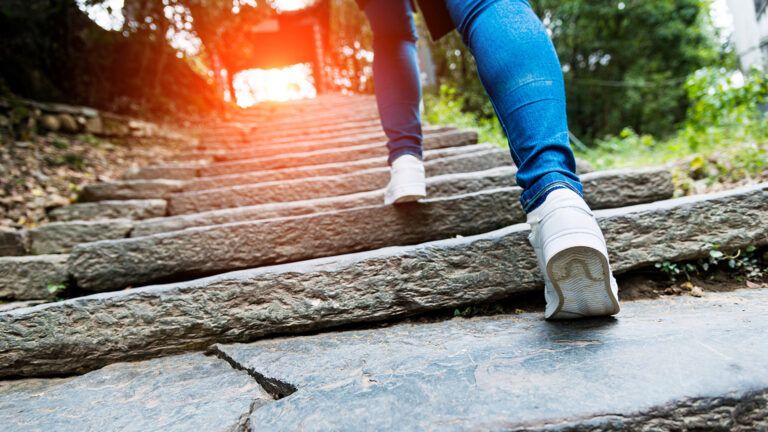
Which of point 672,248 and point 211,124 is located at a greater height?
point 211,124

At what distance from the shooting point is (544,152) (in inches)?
34.8

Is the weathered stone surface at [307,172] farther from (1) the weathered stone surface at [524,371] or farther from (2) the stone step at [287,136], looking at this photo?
(1) the weathered stone surface at [524,371]

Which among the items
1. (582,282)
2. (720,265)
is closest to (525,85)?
(582,282)

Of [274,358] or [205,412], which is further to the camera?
[274,358]

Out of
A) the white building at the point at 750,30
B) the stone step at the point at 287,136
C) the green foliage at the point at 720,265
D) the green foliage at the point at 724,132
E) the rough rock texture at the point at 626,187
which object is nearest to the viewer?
the green foliage at the point at 720,265

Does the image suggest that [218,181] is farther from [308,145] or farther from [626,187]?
[626,187]

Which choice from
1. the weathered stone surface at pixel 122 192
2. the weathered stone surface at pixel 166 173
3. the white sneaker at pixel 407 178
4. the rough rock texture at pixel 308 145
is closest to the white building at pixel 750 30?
the rough rock texture at pixel 308 145

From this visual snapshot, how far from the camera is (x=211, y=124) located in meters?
6.71

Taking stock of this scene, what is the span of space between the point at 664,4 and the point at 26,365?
14109 mm

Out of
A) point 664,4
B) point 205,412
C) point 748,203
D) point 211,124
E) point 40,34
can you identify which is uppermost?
point 664,4

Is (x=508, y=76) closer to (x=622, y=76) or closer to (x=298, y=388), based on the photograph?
(x=298, y=388)

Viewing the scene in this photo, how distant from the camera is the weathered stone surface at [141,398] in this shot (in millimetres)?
823

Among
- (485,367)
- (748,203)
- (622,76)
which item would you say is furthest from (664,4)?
(485,367)

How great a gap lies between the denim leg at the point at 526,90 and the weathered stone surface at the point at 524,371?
30 centimetres
